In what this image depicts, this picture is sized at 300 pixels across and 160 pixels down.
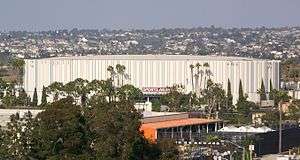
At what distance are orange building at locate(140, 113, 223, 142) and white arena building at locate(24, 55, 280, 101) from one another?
159ft

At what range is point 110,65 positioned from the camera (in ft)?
514

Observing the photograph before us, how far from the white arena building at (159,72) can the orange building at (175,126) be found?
4859 cm

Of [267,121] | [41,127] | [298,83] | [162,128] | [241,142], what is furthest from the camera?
[298,83]

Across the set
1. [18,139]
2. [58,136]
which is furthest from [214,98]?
[58,136]

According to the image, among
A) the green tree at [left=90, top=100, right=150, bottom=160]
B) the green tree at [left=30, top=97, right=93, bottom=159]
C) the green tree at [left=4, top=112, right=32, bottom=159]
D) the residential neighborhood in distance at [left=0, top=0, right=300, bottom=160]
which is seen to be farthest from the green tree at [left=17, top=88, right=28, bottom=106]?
the green tree at [left=30, top=97, right=93, bottom=159]

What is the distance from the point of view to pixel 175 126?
9400cm

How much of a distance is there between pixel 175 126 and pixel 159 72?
62.7 meters

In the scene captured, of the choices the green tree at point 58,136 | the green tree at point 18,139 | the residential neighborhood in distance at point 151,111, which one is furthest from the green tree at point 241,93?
the green tree at point 58,136

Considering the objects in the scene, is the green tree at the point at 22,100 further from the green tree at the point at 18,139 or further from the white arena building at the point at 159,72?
the green tree at the point at 18,139

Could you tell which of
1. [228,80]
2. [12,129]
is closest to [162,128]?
[12,129]

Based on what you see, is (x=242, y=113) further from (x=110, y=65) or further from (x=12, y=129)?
(x=12, y=129)

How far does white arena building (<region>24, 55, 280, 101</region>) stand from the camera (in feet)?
509

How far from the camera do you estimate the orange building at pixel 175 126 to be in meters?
88.1

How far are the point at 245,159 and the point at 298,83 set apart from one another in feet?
339
